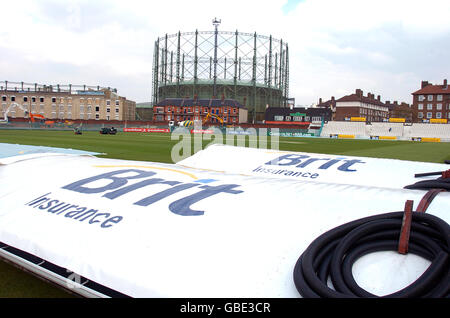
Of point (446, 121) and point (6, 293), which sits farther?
point (446, 121)

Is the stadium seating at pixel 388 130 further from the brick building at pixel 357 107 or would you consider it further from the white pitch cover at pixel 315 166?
the white pitch cover at pixel 315 166

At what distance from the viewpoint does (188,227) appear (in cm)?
241

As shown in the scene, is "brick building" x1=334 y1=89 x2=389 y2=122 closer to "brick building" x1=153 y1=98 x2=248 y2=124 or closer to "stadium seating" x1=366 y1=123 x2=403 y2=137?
"brick building" x1=153 y1=98 x2=248 y2=124

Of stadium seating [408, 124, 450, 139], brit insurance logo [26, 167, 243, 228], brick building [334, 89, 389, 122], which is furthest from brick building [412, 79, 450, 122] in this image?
brit insurance logo [26, 167, 243, 228]

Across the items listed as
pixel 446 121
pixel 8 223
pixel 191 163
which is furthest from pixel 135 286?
pixel 446 121

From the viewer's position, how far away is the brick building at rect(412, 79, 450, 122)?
7969 centimetres

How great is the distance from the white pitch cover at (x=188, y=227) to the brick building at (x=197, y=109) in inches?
2593

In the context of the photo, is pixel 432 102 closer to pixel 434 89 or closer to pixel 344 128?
pixel 434 89

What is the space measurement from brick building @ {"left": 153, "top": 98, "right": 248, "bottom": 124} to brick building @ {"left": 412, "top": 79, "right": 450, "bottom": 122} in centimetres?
4085

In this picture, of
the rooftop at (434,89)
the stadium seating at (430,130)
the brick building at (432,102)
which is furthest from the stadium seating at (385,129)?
the rooftop at (434,89)

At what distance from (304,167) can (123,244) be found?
5225 mm
